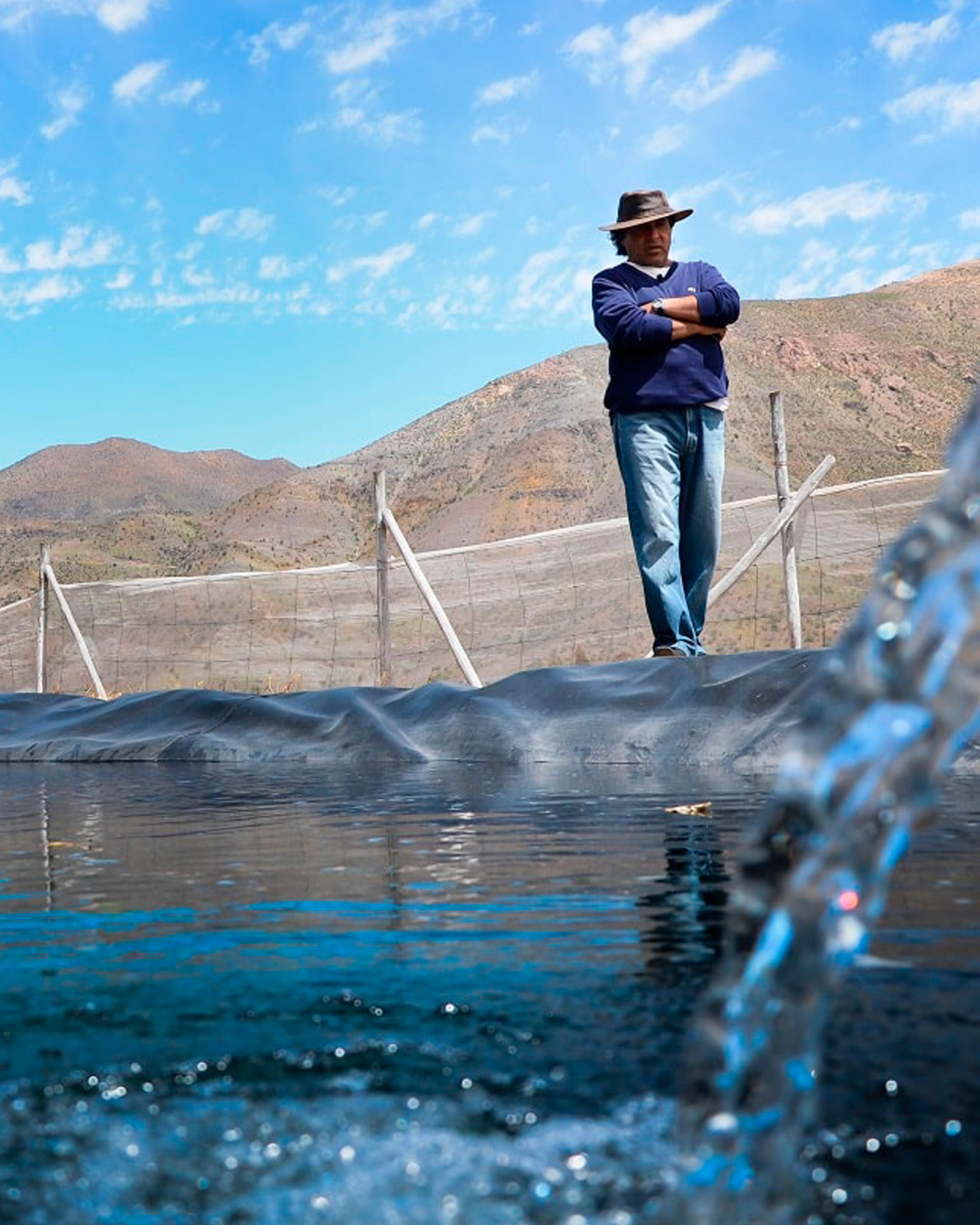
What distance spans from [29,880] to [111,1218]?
1.98 m

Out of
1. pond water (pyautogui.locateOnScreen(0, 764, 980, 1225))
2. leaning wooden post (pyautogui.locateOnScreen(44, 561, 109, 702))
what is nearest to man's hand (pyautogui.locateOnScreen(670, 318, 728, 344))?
pond water (pyautogui.locateOnScreen(0, 764, 980, 1225))

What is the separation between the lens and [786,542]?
8.51 meters

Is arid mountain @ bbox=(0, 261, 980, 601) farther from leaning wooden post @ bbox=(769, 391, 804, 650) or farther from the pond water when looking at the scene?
the pond water

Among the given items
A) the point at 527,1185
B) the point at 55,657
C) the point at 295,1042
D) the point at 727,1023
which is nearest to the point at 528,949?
the point at 295,1042

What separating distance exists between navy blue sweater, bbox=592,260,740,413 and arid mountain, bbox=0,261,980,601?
37.0 metres

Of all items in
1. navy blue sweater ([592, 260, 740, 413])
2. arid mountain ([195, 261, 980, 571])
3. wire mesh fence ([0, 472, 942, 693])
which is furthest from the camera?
arid mountain ([195, 261, 980, 571])

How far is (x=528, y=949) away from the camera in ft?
6.98

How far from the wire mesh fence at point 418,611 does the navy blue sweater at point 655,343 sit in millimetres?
3836

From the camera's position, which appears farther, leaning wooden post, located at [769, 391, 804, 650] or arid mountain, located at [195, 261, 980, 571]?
arid mountain, located at [195, 261, 980, 571]

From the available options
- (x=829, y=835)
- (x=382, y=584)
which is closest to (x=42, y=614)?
(x=382, y=584)

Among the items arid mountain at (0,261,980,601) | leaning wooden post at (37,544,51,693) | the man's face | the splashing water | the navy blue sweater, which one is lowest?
the splashing water

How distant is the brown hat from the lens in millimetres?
6051

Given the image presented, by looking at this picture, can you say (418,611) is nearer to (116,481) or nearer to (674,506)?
(674,506)

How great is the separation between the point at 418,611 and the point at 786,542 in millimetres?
3961
